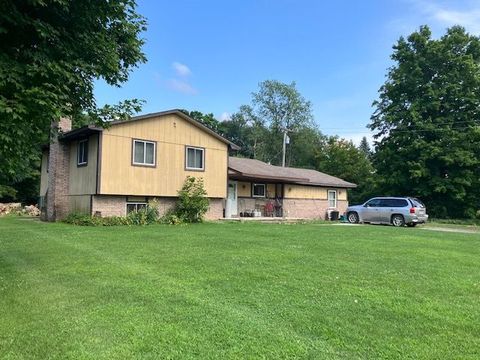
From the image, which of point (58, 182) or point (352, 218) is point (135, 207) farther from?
point (352, 218)

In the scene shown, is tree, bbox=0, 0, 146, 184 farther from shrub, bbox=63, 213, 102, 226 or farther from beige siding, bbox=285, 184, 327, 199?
beige siding, bbox=285, 184, 327, 199

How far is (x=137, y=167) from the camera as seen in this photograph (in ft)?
64.6

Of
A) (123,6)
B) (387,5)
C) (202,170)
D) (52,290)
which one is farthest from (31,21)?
(202,170)

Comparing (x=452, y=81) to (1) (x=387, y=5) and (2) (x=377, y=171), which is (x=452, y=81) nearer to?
(2) (x=377, y=171)

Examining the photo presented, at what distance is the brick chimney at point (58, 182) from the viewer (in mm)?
20984

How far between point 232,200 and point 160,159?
622 cm

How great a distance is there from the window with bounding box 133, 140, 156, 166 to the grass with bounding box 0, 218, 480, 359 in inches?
372

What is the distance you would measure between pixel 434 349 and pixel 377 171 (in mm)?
36862

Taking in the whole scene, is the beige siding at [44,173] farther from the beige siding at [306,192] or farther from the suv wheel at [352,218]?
the suv wheel at [352,218]

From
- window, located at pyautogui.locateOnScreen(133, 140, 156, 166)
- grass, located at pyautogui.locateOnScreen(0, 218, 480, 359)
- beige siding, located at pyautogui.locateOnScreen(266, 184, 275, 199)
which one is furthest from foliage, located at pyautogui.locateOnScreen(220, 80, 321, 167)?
grass, located at pyautogui.locateOnScreen(0, 218, 480, 359)

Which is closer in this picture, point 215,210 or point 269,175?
point 215,210

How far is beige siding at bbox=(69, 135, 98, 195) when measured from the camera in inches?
741

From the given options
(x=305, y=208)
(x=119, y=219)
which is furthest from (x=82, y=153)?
(x=305, y=208)

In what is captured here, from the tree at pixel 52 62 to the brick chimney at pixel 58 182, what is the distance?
14.4m
